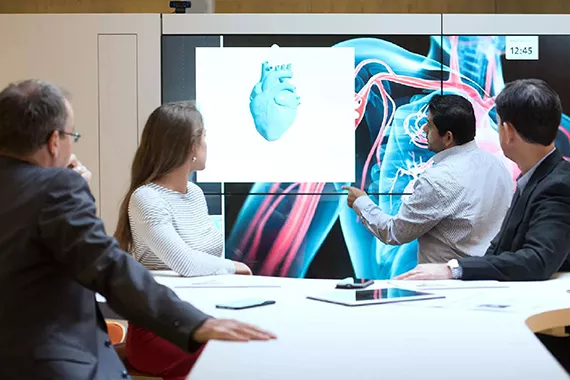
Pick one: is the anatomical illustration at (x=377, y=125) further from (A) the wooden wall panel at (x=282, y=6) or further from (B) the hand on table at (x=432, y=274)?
(B) the hand on table at (x=432, y=274)

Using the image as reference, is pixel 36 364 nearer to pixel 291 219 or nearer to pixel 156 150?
pixel 156 150

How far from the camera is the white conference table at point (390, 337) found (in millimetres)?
1309

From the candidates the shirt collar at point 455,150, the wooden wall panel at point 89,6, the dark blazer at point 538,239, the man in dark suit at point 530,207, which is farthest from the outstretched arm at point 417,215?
the wooden wall panel at point 89,6

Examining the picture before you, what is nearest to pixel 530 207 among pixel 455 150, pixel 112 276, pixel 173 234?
pixel 455 150

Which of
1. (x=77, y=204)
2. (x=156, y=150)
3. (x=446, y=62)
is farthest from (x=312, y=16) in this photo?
(x=77, y=204)

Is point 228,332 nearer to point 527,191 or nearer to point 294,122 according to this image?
point 527,191

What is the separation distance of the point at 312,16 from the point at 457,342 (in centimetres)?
285

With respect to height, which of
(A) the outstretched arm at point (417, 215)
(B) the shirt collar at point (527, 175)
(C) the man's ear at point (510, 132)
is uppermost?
(C) the man's ear at point (510, 132)

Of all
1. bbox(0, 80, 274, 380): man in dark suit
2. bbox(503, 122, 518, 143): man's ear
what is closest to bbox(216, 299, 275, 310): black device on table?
bbox(0, 80, 274, 380): man in dark suit

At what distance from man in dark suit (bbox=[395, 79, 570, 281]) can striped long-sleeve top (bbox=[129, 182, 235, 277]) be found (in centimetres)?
68

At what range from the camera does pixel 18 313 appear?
1564mm

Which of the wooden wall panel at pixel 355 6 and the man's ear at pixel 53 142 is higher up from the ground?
the wooden wall panel at pixel 355 6

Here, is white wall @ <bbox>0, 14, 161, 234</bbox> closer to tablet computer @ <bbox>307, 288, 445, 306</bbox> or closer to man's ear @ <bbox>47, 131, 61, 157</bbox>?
tablet computer @ <bbox>307, 288, 445, 306</bbox>

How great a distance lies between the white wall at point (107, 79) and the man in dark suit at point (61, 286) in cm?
250
